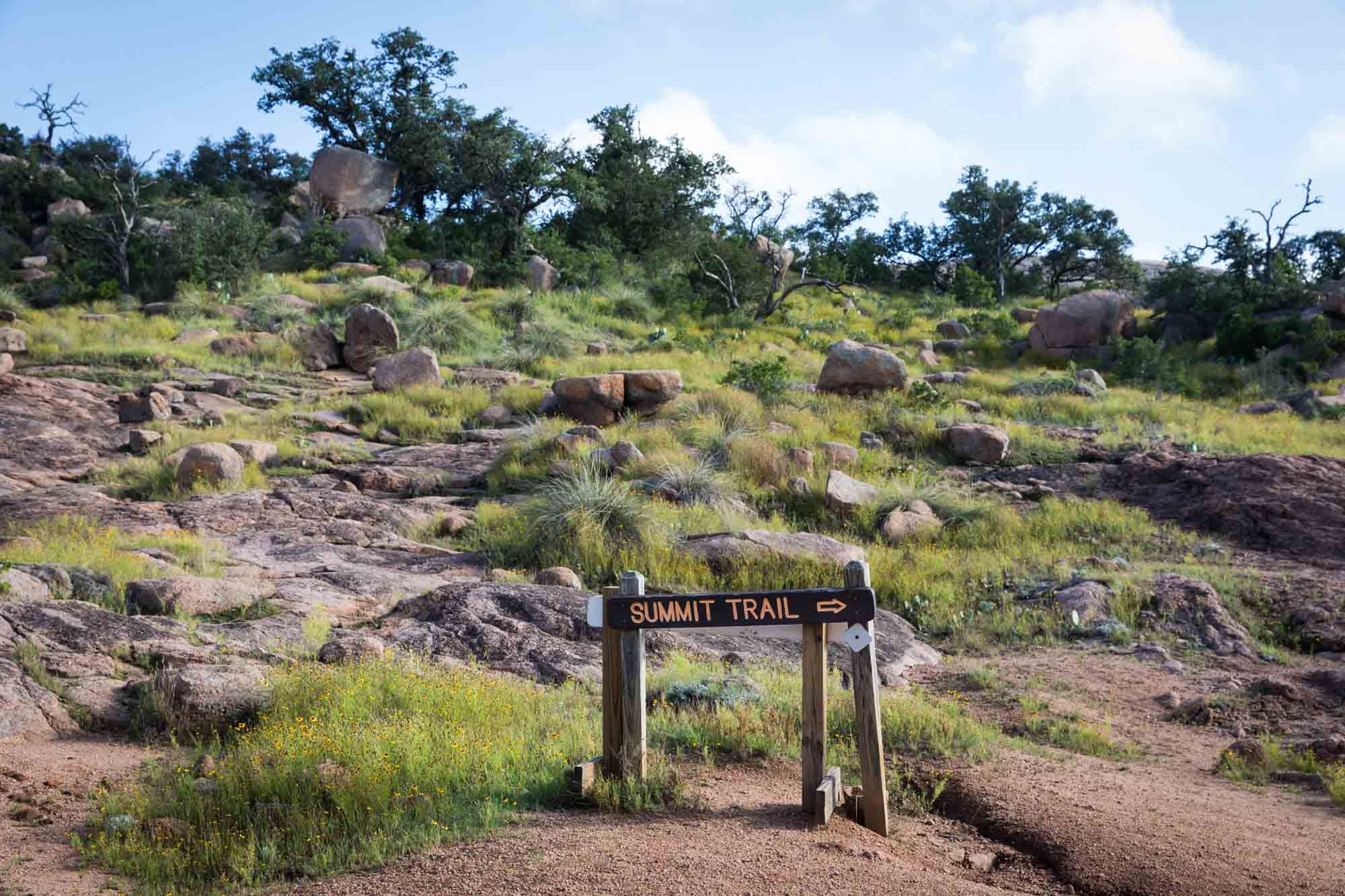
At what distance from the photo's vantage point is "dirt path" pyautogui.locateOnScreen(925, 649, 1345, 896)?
4590mm

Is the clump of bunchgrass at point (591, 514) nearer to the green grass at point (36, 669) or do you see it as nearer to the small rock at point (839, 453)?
the small rock at point (839, 453)

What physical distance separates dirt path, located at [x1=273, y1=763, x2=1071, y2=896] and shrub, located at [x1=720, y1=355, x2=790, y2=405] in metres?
14.0

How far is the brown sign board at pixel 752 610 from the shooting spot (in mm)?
4922

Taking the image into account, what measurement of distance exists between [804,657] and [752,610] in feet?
1.27

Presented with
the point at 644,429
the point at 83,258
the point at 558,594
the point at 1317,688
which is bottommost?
the point at 1317,688

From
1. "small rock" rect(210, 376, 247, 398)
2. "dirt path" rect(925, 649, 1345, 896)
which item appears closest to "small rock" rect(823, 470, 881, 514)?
"dirt path" rect(925, 649, 1345, 896)

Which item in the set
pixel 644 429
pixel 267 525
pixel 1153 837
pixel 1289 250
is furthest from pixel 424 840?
pixel 1289 250

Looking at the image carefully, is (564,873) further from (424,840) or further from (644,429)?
(644,429)

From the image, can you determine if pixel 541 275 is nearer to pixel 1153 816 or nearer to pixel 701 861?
pixel 1153 816

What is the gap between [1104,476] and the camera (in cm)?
1529

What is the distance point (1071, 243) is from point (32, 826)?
139 ft

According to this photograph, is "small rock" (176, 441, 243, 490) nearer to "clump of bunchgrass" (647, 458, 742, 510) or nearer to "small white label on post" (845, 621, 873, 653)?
"clump of bunchgrass" (647, 458, 742, 510)

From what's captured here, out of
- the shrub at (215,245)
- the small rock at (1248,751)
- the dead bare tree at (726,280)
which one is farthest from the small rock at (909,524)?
the shrub at (215,245)

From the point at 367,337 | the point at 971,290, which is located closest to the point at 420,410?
the point at 367,337
